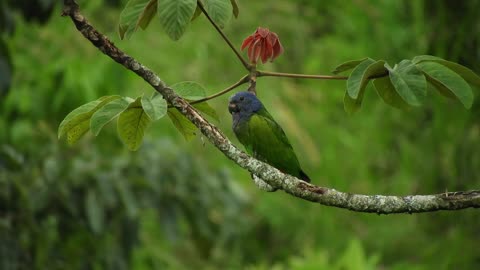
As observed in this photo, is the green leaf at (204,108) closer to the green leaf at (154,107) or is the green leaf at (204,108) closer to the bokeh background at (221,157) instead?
the green leaf at (154,107)

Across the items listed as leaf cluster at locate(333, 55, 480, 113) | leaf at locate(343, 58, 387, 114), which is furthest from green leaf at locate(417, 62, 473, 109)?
leaf at locate(343, 58, 387, 114)

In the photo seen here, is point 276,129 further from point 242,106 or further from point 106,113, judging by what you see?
point 106,113

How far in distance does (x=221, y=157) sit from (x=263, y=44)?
5.44 metres

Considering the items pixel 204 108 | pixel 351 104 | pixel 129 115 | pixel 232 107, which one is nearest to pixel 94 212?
pixel 232 107

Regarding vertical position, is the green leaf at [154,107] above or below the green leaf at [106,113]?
below

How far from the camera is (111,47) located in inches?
91.5

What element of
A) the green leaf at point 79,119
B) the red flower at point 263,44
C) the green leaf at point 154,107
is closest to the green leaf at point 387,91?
the red flower at point 263,44

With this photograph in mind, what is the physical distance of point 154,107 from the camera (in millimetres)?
2291

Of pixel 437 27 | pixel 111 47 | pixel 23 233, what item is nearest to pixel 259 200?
pixel 437 27

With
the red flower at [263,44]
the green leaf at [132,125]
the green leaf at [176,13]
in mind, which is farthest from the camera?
the red flower at [263,44]

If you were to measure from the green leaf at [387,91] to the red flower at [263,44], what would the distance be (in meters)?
0.28

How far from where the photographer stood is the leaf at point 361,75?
7.36 feet

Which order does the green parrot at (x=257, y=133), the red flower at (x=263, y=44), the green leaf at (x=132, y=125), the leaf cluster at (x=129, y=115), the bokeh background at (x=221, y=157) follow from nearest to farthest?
the leaf cluster at (x=129, y=115) → the green leaf at (x=132, y=125) → the red flower at (x=263, y=44) → the green parrot at (x=257, y=133) → the bokeh background at (x=221, y=157)

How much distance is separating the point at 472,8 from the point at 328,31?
5875 millimetres
